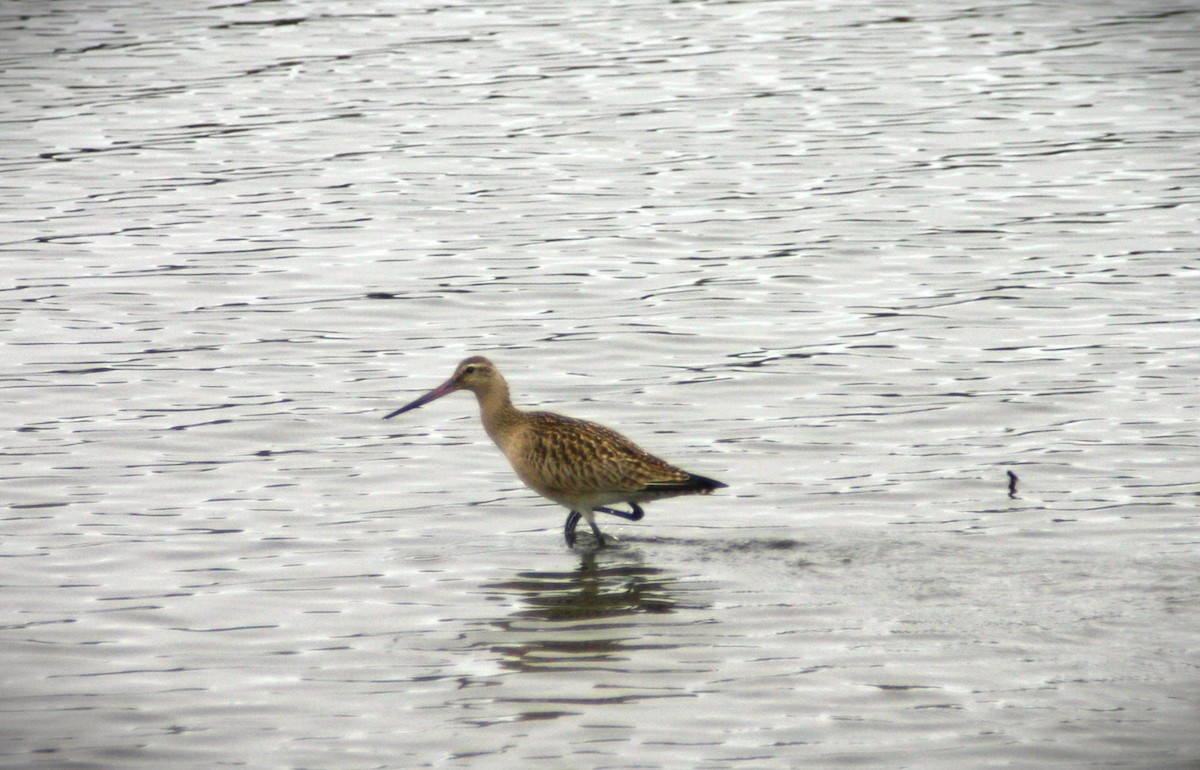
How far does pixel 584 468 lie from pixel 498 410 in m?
0.95

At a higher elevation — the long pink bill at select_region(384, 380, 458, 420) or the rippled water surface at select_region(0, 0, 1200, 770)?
the long pink bill at select_region(384, 380, 458, 420)

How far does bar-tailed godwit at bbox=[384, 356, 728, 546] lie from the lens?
9727 millimetres

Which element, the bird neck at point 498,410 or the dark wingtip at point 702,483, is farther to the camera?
the bird neck at point 498,410

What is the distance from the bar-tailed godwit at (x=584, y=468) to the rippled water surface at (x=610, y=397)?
323 mm

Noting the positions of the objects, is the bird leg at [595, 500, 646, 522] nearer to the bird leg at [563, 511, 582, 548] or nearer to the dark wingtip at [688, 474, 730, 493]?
the bird leg at [563, 511, 582, 548]

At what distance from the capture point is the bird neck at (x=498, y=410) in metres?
10.4

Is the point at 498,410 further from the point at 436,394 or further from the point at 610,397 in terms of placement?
the point at 610,397

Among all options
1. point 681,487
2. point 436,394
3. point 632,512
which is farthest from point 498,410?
point 681,487

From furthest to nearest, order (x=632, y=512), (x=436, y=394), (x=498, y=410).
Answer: (x=436, y=394), (x=498, y=410), (x=632, y=512)

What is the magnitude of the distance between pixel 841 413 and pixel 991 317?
2603mm

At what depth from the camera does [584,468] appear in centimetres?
978

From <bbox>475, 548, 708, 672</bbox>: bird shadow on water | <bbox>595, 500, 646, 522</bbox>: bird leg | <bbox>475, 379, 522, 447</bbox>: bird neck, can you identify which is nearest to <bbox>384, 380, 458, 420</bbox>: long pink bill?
<bbox>475, 379, 522, 447</bbox>: bird neck

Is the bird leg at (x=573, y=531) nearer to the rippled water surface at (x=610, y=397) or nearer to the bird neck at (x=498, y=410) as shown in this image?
the rippled water surface at (x=610, y=397)

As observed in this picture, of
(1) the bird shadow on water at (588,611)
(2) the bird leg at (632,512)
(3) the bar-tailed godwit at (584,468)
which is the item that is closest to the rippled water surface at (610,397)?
(1) the bird shadow on water at (588,611)
